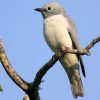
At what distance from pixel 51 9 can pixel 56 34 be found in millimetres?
1522

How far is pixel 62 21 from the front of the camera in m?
8.97

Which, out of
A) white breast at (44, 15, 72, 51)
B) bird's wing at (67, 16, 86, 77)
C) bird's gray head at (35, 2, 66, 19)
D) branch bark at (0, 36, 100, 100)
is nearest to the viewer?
branch bark at (0, 36, 100, 100)

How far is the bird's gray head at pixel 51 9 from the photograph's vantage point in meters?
9.82

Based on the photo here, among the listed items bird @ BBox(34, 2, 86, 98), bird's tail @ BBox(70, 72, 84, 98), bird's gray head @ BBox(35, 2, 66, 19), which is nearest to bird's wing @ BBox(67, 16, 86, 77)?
bird @ BBox(34, 2, 86, 98)

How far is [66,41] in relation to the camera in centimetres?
880

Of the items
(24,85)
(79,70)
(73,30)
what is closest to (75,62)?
(79,70)

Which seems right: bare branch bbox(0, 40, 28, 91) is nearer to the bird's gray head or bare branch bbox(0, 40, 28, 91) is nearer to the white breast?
the white breast

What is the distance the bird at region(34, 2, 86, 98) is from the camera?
8727 millimetres

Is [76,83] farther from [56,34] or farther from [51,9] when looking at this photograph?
[51,9]

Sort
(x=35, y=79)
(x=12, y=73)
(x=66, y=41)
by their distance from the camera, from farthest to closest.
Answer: (x=66, y=41)
(x=35, y=79)
(x=12, y=73)

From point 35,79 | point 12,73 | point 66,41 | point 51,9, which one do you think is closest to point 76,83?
point 66,41

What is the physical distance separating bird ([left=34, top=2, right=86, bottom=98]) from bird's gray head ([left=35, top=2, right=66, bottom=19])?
0.15 metres

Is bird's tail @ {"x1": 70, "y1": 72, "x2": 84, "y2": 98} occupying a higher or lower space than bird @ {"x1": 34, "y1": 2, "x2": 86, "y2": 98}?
lower

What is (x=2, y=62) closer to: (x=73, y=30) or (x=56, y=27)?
(x=56, y=27)
